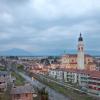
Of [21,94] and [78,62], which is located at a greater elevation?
[78,62]

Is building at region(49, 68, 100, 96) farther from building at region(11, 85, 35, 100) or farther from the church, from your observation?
building at region(11, 85, 35, 100)

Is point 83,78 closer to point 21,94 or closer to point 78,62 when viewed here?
point 78,62

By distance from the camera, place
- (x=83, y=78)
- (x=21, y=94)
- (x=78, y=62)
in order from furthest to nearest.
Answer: (x=78, y=62) < (x=83, y=78) < (x=21, y=94)

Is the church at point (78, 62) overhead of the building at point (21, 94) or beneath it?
overhead

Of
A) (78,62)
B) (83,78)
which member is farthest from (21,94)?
(78,62)

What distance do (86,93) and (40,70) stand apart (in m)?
38.6

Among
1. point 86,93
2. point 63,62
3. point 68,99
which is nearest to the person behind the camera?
point 68,99

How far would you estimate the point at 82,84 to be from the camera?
42.6 metres

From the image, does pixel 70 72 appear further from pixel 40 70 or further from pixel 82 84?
pixel 40 70

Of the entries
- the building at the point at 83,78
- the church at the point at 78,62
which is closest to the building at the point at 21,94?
the building at the point at 83,78

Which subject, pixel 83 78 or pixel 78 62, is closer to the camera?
pixel 83 78

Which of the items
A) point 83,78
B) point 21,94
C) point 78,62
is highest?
point 78,62

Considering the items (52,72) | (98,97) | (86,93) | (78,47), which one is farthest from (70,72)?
(98,97)

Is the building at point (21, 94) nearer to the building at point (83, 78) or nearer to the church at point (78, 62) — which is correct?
the building at point (83, 78)
